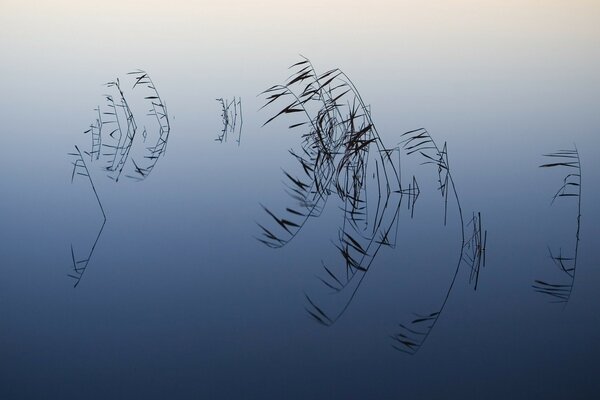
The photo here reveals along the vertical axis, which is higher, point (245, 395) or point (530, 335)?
point (530, 335)

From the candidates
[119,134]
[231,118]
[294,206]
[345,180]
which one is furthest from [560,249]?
[119,134]

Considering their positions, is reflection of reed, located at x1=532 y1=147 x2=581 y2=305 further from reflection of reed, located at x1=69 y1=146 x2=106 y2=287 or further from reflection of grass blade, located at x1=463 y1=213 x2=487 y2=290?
reflection of reed, located at x1=69 y1=146 x2=106 y2=287

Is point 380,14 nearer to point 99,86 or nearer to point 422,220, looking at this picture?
point 422,220

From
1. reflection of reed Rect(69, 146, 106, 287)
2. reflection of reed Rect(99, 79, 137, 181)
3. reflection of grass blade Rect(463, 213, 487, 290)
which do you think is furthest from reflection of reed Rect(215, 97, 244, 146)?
reflection of grass blade Rect(463, 213, 487, 290)

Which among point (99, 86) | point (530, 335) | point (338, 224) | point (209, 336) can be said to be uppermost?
point (99, 86)

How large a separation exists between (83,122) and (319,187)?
32.9 inches

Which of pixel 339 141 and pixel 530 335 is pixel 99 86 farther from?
pixel 530 335

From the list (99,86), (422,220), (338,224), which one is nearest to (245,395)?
(338,224)

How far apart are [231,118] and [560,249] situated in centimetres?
125

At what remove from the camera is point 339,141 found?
2104mm

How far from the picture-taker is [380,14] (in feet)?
6.84

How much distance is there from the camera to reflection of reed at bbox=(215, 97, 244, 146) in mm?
2080

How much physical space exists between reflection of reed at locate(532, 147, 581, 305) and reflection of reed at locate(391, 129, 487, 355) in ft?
0.81

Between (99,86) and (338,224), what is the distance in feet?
3.09
